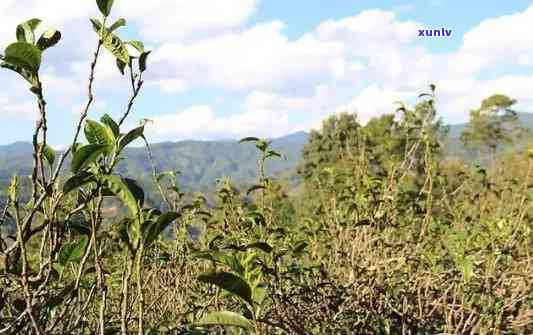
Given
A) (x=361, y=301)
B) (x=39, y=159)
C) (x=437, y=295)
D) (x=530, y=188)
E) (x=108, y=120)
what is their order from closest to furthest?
(x=39, y=159) < (x=108, y=120) < (x=361, y=301) < (x=437, y=295) < (x=530, y=188)

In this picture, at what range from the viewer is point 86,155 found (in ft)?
5.72

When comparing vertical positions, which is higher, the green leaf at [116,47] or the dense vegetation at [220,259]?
the green leaf at [116,47]

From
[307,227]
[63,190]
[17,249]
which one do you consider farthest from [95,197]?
[307,227]

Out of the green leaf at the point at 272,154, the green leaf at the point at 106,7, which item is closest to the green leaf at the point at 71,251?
the green leaf at the point at 106,7

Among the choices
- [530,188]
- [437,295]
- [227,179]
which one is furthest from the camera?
[530,188]

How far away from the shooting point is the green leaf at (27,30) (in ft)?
6.13

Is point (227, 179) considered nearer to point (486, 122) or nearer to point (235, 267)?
point (235, 267)

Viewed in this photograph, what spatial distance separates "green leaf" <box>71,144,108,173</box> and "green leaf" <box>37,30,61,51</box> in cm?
39

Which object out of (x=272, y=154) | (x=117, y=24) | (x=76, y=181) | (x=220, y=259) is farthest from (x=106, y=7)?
(x=272, y=154)

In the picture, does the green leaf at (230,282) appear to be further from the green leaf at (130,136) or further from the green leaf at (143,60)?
the green leaf at (143,60)

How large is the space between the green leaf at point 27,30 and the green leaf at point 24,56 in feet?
0.51

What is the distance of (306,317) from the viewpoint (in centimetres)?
358

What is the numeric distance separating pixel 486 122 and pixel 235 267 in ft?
302

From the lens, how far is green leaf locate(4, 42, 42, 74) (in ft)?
5.53
